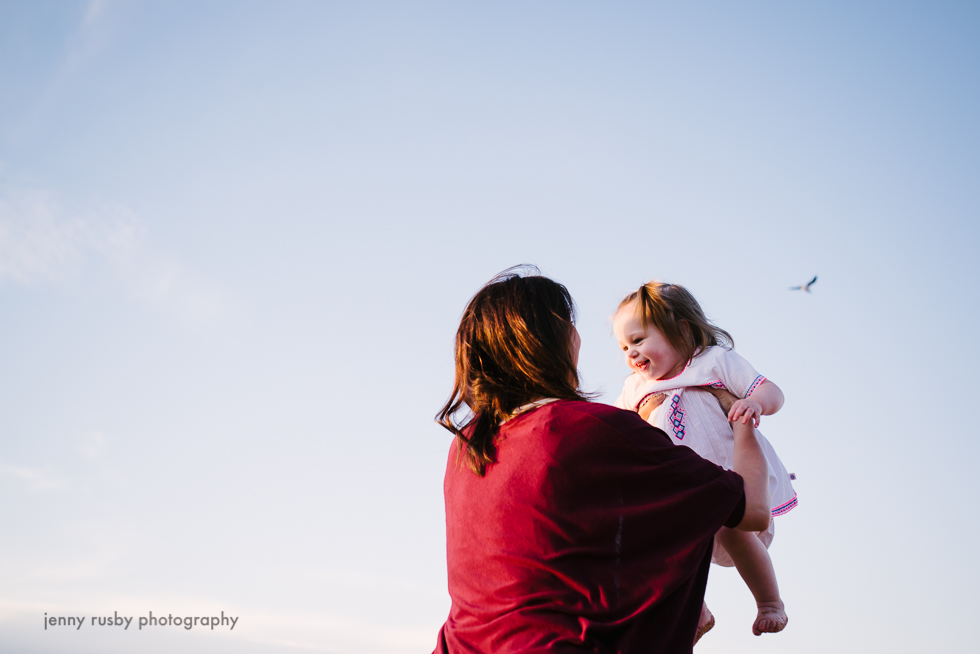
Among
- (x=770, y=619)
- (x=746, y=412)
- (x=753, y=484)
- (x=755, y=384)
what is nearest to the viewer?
(x=753, y=484)

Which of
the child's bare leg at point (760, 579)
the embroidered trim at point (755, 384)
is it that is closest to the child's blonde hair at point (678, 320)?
the embroidered trim at point (755, 384)

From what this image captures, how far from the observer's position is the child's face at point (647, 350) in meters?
4.50

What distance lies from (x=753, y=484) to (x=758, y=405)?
1021 millimetres

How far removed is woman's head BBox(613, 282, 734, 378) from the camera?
4.50m

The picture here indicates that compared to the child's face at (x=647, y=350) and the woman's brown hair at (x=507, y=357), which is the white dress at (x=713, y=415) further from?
the woman's brown hair at (x=507, y=357)

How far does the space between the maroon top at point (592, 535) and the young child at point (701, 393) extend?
44.0 inches

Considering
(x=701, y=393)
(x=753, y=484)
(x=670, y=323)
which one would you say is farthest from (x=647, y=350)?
(x=753, y=484)

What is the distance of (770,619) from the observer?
3.84 m

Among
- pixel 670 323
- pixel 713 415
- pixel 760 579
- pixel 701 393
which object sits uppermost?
pixel 670 323

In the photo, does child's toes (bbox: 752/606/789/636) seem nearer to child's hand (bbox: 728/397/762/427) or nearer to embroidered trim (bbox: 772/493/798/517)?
embroidered trim (bbox: 772/493/798/517)

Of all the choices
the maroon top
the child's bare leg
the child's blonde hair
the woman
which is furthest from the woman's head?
the maroon top

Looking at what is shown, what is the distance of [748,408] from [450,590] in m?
1.64

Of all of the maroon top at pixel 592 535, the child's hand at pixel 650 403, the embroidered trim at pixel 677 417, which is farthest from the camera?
the child's hand at pixel 650 403

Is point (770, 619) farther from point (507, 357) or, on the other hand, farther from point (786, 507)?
point (507, 357)
